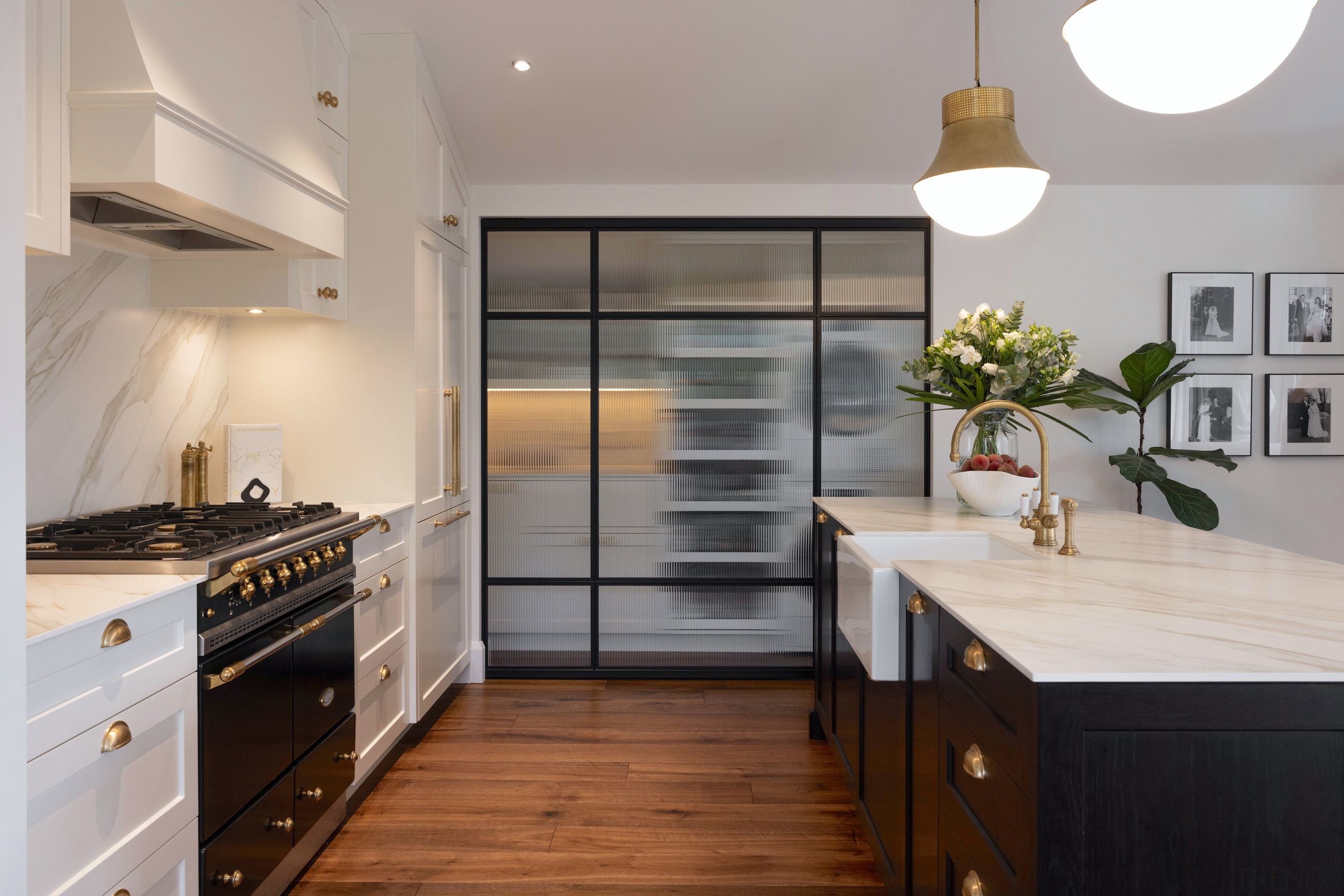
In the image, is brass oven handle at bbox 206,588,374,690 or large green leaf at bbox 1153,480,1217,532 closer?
brass oven handle at bbox 206,588,374,690

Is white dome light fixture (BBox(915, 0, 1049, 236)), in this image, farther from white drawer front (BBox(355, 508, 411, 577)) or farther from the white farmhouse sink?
white drawer front (BBox(355, 508, 411, 577))

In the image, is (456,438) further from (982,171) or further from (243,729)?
(982,171)

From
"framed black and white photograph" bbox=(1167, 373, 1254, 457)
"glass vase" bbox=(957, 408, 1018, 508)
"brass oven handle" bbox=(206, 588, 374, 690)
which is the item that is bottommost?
"brass oven handle" bbox=(206, 588, 374, 690)

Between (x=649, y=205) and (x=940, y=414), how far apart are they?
5.67ft

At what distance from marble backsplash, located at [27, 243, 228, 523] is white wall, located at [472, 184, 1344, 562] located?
149 centimetres

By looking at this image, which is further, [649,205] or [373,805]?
[649,205]

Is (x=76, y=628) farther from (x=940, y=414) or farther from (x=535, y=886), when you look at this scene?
(x=940, y=414)

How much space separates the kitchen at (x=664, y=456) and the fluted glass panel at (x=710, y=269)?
0.02 metres

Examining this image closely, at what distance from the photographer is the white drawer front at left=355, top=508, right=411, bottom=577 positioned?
2549 mm

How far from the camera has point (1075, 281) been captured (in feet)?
12.7

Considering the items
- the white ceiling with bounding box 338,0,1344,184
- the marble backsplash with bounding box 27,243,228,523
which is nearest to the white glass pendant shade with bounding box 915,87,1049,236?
the white ceiling with bounding box 338,0,1344,184

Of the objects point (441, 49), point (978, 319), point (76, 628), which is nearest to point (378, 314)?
point (441, 49)

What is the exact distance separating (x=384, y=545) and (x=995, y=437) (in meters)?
2.09

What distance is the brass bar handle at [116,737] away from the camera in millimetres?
1409
